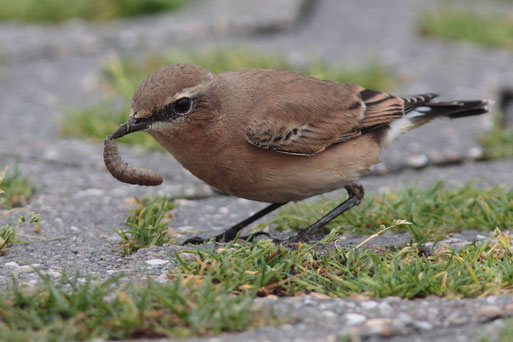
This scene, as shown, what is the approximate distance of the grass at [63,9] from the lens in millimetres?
11305

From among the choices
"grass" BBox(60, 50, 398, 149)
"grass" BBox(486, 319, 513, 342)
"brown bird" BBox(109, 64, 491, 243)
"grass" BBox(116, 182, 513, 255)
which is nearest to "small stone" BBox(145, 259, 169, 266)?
"grass" BBox(116, 182, 513, 255)

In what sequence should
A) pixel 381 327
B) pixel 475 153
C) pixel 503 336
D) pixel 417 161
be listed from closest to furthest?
pixel 503 336, pixel 381 327, pixel 417 161, pixel 475 153

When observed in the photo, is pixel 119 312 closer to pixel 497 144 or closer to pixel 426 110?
pixel 426 110

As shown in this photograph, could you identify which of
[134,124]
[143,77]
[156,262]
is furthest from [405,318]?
[143,77]

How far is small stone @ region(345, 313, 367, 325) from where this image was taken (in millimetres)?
3579

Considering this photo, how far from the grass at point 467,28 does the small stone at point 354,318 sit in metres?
7.84

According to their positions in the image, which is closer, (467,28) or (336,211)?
(336,211)

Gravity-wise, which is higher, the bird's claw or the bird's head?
the bird's head

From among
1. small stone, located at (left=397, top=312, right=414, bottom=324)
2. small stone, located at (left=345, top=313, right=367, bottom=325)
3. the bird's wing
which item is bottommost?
small stone, located at (left=397, top=312, right=414, bottom=324)

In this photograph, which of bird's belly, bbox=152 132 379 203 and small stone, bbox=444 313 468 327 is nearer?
small stone, bbox=444 313 468 327

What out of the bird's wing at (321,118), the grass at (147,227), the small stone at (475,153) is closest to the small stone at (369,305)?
the bird's wing at (321,118)

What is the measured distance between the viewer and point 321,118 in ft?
17.5

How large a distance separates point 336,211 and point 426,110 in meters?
1.40

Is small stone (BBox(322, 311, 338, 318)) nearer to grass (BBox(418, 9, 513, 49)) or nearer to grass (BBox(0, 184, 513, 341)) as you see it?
grass (BBox(0, 184, 513, 341))
